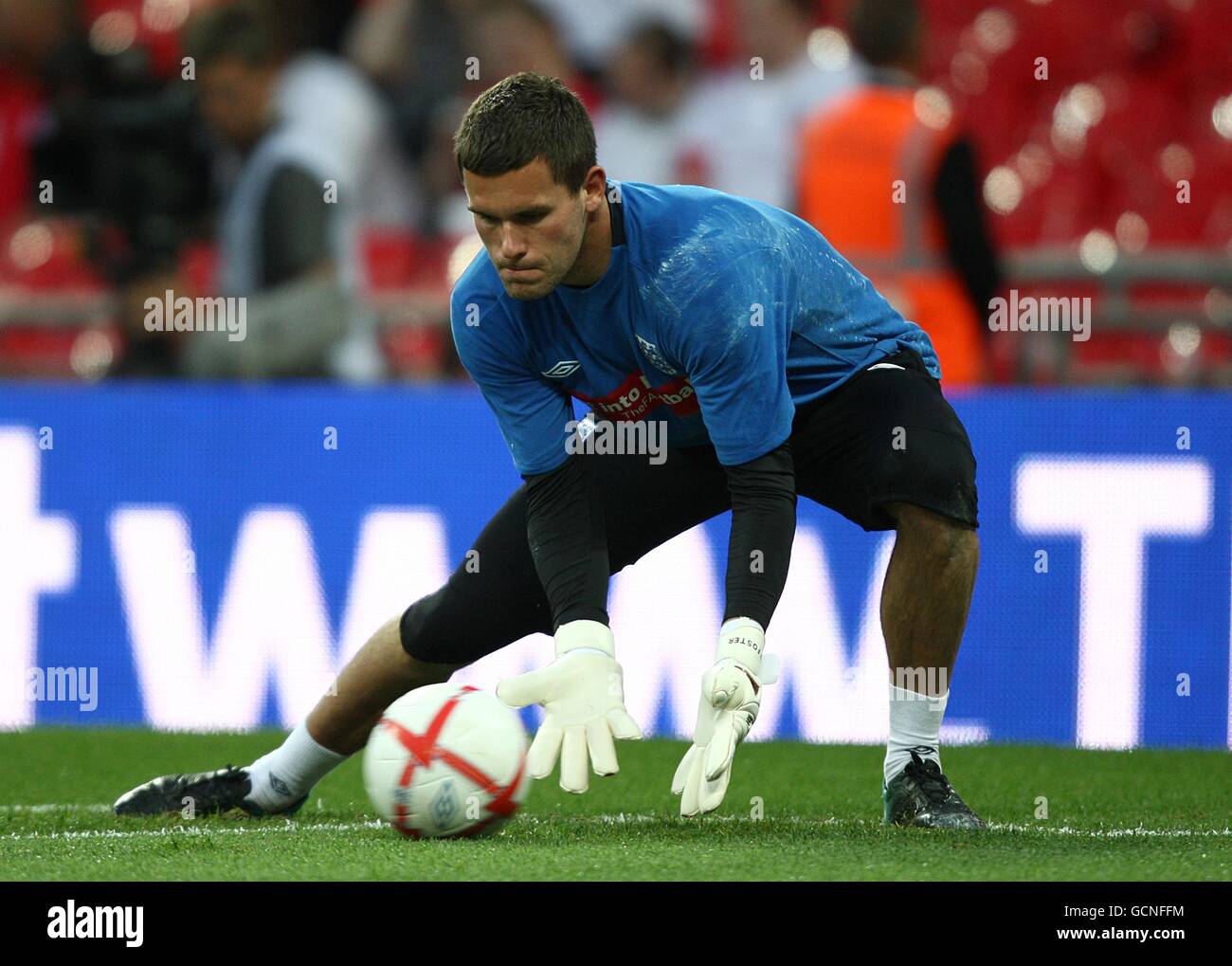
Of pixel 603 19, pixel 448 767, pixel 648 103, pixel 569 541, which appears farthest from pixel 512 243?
pixel 603 19

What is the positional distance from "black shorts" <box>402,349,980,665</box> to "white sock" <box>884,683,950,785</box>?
41 centimetres

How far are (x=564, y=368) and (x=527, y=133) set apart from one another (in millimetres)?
659

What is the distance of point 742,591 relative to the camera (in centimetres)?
391

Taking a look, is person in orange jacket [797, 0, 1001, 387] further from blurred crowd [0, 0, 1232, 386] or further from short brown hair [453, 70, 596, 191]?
short brown hair [453, 70, 596, 191]

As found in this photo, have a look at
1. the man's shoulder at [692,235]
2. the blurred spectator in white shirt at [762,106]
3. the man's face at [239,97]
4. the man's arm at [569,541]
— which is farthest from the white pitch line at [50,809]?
the blurred spectator in white shirt at [762,106]

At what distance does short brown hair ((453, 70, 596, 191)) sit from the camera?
3768 mm

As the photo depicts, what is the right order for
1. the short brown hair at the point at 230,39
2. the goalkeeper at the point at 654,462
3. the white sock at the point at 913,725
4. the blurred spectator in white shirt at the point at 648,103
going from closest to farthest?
1. the goalkeeper at the point at 654,462
2. the white sock at the point at 913,725
3. the short brown hair at the point at 230,39
4. the blurred spectator in white shirt at the point at 648,103

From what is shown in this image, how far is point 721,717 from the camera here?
3768mm

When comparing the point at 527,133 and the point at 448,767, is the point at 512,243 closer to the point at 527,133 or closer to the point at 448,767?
the point at 527,133

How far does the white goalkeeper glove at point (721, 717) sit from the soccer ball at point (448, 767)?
0.47 m

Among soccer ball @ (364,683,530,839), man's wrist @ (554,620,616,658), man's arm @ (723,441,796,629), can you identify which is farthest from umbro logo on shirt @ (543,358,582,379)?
soccer ball @ (364,683,530,839)

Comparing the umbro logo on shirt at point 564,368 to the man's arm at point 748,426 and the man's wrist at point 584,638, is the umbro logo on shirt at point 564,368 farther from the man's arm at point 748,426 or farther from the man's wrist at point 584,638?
the man's wrist at point 584,638

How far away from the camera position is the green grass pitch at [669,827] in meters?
3.75
